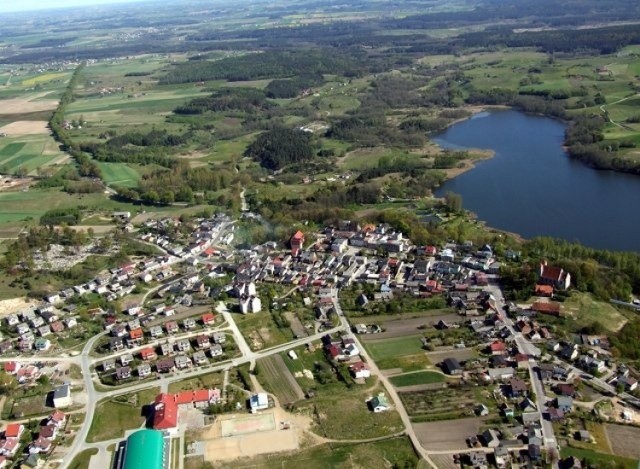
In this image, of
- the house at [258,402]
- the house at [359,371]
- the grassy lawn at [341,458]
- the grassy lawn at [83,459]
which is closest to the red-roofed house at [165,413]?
the grassy lawn at [341,458]

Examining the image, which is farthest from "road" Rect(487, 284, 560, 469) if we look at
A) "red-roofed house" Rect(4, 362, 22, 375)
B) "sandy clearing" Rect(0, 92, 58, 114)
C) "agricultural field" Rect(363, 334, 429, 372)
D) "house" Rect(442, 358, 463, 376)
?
"sandy clearing" Rect(0, 92, 58, 114)

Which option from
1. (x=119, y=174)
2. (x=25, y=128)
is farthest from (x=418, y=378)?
(x=25, y=128)

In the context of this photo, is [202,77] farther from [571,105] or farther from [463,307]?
[463,307]

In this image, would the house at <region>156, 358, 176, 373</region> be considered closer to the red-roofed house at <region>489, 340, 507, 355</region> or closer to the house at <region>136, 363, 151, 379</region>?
the house at <region>136, 363, 151, 379</region>

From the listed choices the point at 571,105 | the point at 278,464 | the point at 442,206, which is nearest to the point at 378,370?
the point at 278,464

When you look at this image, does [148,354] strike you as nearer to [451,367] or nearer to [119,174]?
[451,367]

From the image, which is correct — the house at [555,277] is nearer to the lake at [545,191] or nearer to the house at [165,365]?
the lake at [545,191]
